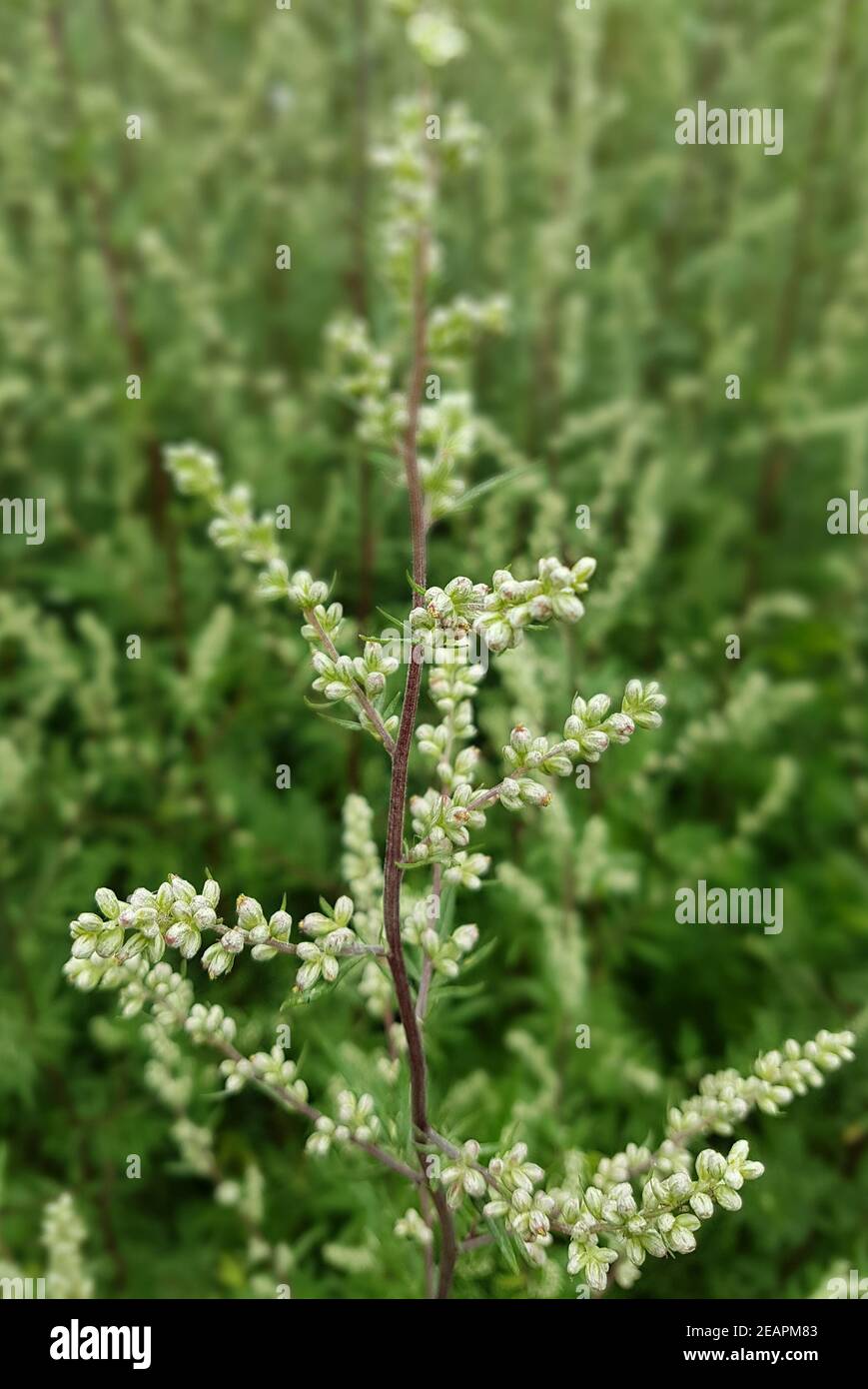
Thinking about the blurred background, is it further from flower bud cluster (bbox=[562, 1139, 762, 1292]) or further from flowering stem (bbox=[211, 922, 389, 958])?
flowering stem (bbox=[211, 922, 389, 958])

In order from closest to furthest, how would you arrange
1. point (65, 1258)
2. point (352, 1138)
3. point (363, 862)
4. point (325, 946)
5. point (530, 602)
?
point (530, 602) → point (325, 946) → point (352, 1138) → point (363, 862) → point (65, 1258)

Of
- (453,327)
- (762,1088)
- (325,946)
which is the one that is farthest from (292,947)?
(453,327)

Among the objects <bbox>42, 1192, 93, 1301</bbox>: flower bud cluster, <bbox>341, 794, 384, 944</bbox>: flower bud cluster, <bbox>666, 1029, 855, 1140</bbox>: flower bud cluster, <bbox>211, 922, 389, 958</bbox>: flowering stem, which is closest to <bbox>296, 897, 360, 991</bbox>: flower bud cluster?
<bbox>211, 922, 389, 958</bbox>: flowering stem

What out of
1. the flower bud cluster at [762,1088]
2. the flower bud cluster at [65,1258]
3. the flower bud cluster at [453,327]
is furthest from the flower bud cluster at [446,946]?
the flower bud cluster at [65,1258]

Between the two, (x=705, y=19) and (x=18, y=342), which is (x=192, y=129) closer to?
(x=18, y=342)

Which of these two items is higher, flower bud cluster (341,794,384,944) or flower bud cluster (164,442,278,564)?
flower bud cluster (164,442,278,564)

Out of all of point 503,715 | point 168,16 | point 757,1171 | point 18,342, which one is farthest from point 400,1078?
point 168,16

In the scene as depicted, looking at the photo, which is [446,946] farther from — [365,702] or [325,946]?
[365,702]
